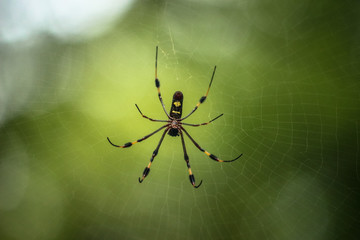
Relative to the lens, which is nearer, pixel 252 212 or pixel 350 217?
pixel 350 217

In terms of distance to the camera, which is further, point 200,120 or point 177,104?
point 200,120

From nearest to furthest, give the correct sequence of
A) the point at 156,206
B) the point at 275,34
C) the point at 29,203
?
the point at 275,34
the point at 156,206
the point at 29,203

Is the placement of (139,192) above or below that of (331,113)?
below

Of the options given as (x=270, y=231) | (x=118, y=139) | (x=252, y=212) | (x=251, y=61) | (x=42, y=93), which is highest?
(x=251, y=61)

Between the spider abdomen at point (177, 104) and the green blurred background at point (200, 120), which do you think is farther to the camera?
the green blurred background at point (200, 120)

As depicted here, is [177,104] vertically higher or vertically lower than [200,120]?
higher

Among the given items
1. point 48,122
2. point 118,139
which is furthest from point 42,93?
point 118,139

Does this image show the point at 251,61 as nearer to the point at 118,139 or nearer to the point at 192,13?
the point at 192,13

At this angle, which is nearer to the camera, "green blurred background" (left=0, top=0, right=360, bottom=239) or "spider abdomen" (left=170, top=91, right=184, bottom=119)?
"spider abdomen" (left=170, top=91, right=184, bottom=119)
